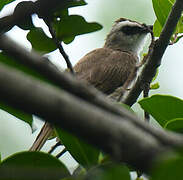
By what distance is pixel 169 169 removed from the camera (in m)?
1.20

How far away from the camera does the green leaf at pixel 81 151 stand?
2.02 metres

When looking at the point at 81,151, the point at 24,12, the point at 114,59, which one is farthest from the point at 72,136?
the point at 114,59

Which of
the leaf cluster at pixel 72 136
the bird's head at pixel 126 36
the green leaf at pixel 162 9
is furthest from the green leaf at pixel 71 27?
the bird's head at pixel 126 36

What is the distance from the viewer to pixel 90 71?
572cm

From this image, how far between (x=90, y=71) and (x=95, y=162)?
3751 mm

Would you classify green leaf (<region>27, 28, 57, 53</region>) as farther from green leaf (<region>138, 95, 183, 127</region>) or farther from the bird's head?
the bird's head

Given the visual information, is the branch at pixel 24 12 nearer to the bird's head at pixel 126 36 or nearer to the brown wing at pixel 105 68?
the brown wing at pixel 105 68

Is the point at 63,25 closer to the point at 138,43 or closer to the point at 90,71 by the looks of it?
the point at 90,71

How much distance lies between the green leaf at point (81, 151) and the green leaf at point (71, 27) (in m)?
0.85

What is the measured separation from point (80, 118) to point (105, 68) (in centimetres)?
481

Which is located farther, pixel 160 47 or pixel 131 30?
pixel 131 30

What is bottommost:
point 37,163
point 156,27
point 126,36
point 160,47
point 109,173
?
point 126,36

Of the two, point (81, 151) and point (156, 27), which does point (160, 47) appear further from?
point (81, 151)

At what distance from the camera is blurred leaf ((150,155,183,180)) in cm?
112
